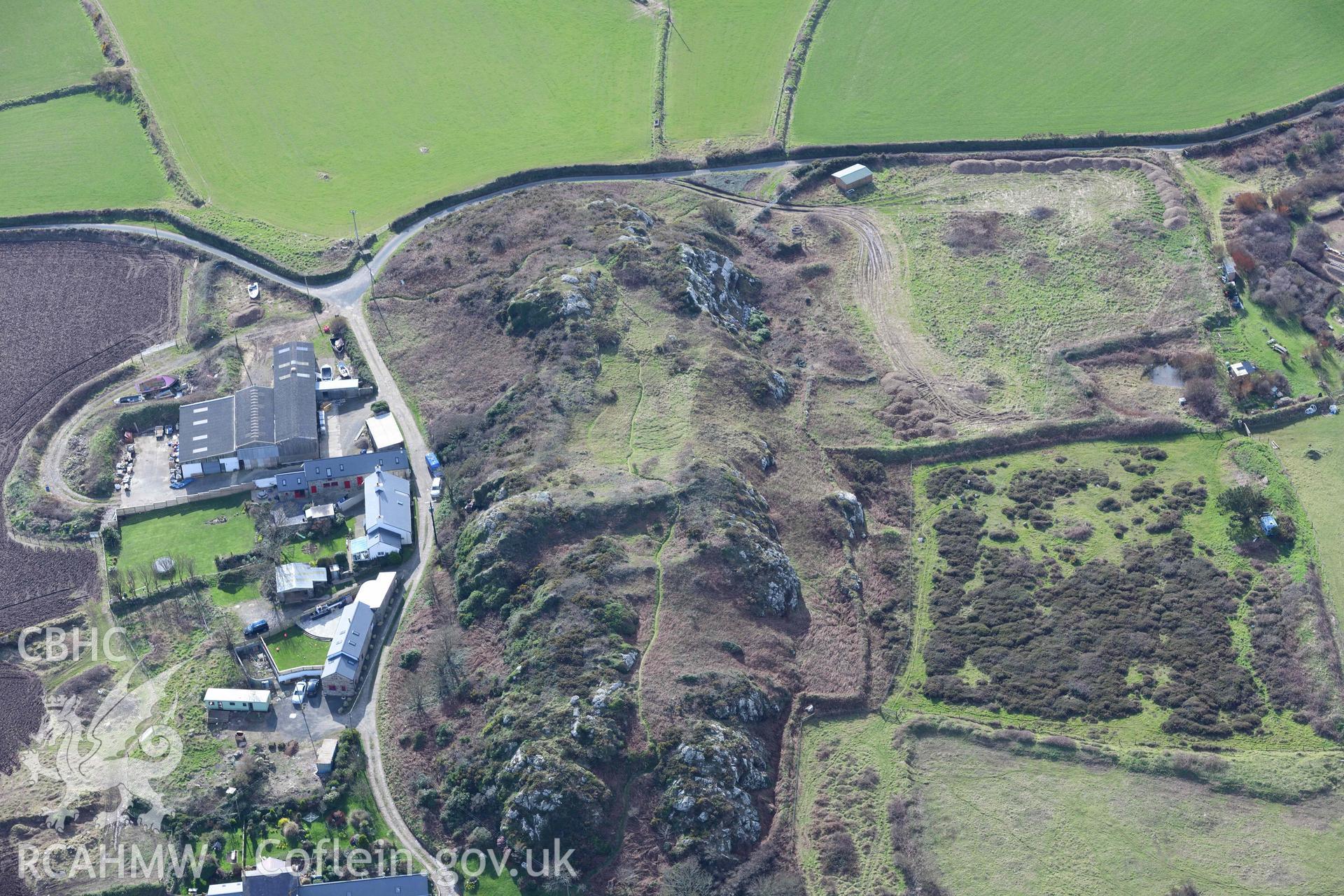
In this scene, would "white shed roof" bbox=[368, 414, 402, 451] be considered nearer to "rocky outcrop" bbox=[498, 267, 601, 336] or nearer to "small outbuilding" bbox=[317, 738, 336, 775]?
"rocky outcrop" bbox=[498, 267, 601, 336]

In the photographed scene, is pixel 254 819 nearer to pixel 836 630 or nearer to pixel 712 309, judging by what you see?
pixel 836 630

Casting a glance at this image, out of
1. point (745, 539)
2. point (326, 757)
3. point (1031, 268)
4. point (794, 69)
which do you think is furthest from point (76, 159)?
point (1031, 268)

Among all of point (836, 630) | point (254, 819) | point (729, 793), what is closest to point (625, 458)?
point (836, 630)

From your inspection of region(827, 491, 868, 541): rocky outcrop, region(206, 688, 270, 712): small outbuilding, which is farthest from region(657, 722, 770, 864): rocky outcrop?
region(206, 688, 270, 712): small outbuilding

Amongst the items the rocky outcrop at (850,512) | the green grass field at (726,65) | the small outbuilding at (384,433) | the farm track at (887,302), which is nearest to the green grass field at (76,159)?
the small outbuilding at (384,433)

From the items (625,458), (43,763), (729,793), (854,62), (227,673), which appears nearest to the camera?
(729,793)

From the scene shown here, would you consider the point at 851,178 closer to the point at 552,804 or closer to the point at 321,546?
the point at 321,546
